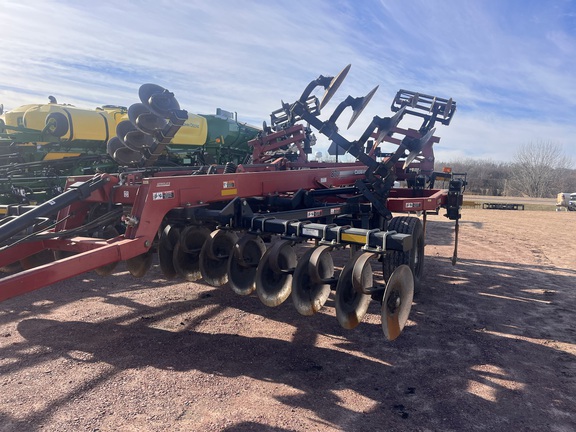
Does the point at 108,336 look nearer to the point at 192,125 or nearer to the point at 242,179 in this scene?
the point at 242,179

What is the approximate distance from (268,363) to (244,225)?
1.34 m

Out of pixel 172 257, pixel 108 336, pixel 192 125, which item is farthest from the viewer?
pixel 192 125

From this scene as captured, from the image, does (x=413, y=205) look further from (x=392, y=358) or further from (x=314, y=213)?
(x=392, y=358)

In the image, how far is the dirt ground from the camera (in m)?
2.92

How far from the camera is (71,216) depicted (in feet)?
14.5

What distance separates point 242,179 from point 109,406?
2561 millimetres

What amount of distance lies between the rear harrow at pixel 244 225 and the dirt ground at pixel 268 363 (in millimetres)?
423

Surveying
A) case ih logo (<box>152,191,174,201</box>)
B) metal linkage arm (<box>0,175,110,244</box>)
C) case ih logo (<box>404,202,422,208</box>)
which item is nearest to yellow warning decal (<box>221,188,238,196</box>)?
case ih logo (<box>152,191,174,201</box>)

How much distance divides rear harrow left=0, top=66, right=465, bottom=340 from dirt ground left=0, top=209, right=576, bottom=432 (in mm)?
423

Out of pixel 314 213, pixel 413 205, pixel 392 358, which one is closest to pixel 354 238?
pixel 392 358

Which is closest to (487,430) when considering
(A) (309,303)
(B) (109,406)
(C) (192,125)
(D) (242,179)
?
(A) (309,303)

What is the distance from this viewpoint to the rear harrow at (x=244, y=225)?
357 centimetres

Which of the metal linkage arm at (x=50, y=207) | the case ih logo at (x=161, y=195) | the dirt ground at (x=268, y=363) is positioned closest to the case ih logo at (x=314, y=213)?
the dirt ground at (x=268, y=363)

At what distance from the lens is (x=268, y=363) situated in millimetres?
3686
